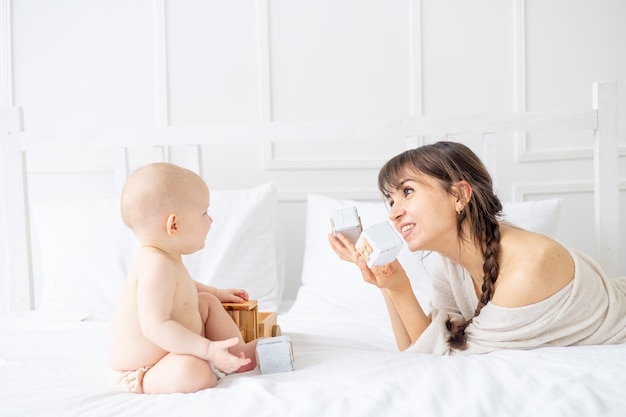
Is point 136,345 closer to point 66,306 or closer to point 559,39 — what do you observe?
point 66,306

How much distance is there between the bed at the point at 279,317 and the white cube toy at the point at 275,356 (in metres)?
0.02

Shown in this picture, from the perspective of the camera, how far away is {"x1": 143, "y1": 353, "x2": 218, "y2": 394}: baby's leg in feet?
3.05

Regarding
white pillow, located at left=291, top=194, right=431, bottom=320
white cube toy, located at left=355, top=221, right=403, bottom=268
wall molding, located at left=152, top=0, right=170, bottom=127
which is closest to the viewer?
white cube toy, located at left=355, top=221, right=403, bottom=268

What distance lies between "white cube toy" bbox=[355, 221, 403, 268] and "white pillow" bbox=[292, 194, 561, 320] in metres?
0.45

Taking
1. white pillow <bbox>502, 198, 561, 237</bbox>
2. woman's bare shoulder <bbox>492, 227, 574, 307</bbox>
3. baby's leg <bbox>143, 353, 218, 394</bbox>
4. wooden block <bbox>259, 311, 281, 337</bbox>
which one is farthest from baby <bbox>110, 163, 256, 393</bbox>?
white pillow <bbox>502, 198, 561, 237</bbox>

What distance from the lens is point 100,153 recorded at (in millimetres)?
2133

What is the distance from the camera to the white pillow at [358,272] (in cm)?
158

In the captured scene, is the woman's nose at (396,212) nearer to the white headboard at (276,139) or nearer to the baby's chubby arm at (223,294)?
the baby's chubby arm at (223,294)

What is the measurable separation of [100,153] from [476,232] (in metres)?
1.45

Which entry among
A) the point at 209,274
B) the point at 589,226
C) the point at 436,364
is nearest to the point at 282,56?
the point at 209,274

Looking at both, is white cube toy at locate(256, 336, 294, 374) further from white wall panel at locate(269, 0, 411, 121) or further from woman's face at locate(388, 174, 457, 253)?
white wall panel at locate(269, 0, 411, 121)

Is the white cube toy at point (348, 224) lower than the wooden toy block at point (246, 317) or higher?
higher

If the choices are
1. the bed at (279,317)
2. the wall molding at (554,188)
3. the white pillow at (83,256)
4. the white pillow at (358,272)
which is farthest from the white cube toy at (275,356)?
the wall molding at (554,188)

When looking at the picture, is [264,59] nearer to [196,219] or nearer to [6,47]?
[6,47]
